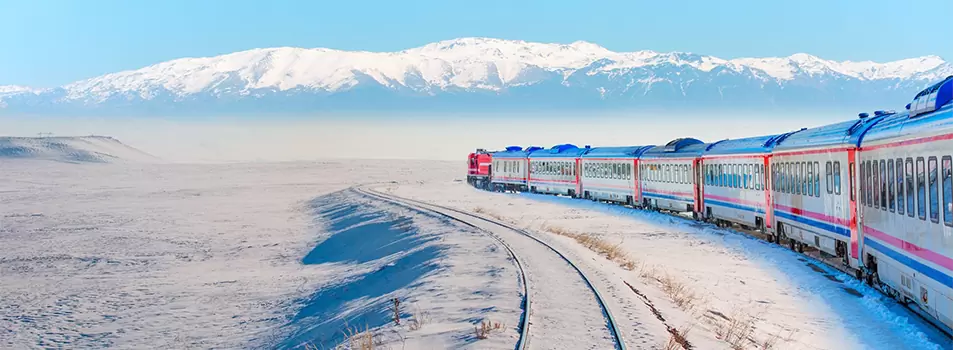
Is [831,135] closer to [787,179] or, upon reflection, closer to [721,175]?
[787,179]

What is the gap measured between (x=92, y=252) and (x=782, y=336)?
3004 cm

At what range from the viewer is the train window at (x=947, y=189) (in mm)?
11688

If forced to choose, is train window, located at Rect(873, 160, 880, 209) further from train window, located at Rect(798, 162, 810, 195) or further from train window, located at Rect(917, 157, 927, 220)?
train window, located at Rect(798, 162, 810, 195)

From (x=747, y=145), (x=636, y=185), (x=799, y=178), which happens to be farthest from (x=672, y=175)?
(x=799, y=178)

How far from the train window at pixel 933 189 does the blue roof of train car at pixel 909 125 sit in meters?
0.47

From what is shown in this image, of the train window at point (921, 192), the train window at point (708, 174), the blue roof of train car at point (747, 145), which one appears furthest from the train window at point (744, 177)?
the train window at point (921, 192)

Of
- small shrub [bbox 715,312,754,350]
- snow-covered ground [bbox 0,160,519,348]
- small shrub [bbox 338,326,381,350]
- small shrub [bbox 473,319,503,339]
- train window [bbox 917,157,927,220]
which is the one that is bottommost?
snow-covered ground [bbox 0,160,519,348]

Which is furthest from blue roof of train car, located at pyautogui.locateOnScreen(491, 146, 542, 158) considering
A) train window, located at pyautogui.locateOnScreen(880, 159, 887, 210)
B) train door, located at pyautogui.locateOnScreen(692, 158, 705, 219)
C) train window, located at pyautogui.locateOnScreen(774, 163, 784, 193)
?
train window, located at pyautogui.locateOnScreen(880, 159, 887, 210)

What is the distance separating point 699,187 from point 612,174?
13791 millimetres

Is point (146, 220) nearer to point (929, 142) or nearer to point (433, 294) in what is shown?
point (433, 294)

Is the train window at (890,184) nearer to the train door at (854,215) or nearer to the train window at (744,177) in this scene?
the train door at (854,215)

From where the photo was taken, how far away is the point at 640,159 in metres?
45.4

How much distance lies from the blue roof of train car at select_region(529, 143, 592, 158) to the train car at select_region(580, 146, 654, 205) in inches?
60.9

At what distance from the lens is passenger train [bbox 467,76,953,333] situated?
12570 millimetres
